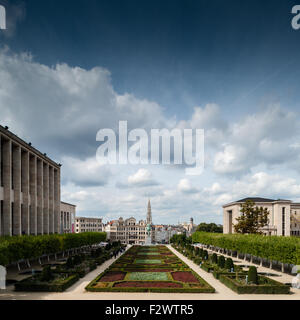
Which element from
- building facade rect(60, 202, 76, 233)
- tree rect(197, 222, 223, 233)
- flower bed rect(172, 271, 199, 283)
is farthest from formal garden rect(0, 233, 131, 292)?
tree rect(197, 222, 223, 233)

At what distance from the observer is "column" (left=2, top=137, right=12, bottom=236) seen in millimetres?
46781

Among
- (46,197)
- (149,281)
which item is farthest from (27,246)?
(46,197)

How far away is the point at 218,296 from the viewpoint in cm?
2731

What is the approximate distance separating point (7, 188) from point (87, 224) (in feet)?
406

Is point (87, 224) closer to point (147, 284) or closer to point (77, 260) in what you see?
point (77, 260)

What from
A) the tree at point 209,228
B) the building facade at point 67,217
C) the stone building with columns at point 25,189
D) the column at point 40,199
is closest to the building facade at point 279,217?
the tree at point 209,228

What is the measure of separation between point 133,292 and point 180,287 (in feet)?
16.4

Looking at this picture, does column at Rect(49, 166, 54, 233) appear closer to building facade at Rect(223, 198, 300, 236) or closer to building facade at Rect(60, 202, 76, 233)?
building facade at Rect(60, 202, 76, 233)

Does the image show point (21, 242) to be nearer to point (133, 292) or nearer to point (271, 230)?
point (133, 292)

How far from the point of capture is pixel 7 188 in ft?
156

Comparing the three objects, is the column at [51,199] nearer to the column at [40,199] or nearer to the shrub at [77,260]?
the column at [40,199]
